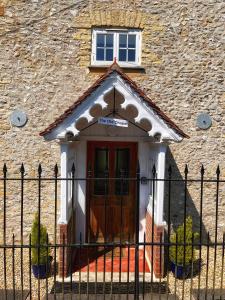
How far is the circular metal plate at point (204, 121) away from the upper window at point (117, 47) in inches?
82.8

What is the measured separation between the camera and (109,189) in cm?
874

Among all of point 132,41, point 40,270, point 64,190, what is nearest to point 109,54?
point 132,41

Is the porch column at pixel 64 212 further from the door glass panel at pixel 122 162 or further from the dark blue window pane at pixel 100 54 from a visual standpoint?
the dark blue window pane at pixel 100 54

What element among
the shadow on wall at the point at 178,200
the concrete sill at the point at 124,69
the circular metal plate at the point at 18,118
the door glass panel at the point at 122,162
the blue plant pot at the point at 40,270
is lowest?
the blue plant pot at the point at 40,270

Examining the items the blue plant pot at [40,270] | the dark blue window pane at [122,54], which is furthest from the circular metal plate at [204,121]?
the blue plant pot at [40,270]

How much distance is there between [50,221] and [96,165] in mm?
1878

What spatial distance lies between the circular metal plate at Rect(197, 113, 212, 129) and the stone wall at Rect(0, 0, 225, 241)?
0.13 meters

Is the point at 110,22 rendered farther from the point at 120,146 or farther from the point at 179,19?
the point at 120,146

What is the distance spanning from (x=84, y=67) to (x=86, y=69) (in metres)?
0.07

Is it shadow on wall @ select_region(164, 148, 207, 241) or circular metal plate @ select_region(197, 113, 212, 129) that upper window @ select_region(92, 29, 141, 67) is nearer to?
circular metal plate @ select_region(197, 113, 212, 129)

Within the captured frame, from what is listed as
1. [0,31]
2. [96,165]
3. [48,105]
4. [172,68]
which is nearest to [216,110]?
[172,68]

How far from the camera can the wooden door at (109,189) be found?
867cm

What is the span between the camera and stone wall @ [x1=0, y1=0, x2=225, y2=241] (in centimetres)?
857

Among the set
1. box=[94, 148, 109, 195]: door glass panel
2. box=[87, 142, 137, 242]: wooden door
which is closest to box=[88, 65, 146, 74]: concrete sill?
box=[87, 142, 137, 242]: wooden door
